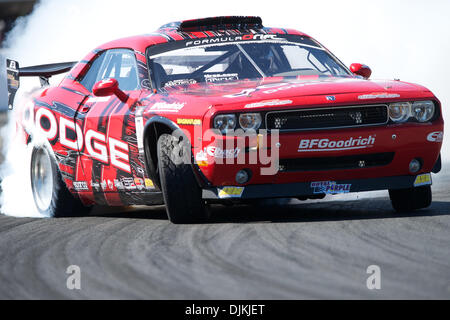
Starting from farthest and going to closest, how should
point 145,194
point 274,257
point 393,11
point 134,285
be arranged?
point 393,11 → point 145,194 → point 274,257 → point 134,285

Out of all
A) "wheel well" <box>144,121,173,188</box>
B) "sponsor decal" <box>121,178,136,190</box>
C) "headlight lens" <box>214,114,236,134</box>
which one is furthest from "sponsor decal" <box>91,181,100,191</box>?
"headlight lens" <box>214,114,236,134</box>

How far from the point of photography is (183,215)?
584cm

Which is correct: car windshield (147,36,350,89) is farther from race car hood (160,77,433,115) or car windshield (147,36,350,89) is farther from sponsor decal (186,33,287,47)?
race car hood (160,77,433,115)

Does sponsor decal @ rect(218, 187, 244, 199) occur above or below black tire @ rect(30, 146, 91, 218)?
above

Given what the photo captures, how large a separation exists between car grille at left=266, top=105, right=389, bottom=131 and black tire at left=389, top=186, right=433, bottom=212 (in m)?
0.72

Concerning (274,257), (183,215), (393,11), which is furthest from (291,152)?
(393,11)

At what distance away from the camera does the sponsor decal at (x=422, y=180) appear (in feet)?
19.6

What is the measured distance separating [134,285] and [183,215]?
1.90m

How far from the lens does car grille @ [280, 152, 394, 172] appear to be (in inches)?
221

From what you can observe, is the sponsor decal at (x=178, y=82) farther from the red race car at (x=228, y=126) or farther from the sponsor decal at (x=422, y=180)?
the sponsor decal at (x=422, y=180)

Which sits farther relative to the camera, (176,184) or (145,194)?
(145,194)

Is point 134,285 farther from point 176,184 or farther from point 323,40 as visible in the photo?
point 323,40

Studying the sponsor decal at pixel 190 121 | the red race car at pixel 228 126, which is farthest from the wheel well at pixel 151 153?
the sponsor decal at pixel 190 121

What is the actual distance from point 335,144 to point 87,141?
2096 millimetres
